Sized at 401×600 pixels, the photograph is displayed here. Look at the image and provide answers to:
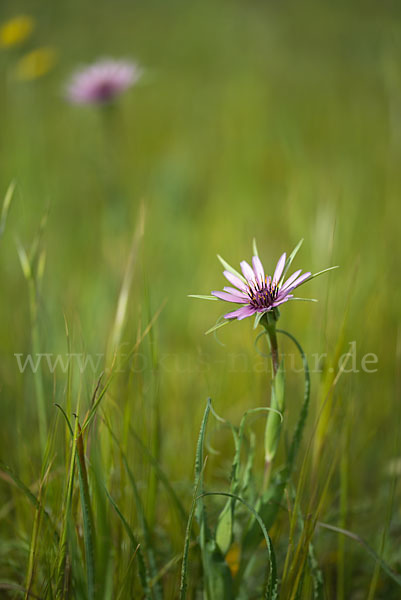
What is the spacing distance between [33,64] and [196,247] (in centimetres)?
130

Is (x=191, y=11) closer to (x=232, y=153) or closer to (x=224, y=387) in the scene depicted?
(x=232, y=153)

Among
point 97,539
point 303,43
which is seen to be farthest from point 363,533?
point 303,43

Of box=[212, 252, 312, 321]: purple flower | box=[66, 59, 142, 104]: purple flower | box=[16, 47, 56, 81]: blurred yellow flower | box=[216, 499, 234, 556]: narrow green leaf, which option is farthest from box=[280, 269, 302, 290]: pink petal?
box=[16, 47, 56, 81]: blurred yellow flower

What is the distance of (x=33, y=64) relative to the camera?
95.8 inches

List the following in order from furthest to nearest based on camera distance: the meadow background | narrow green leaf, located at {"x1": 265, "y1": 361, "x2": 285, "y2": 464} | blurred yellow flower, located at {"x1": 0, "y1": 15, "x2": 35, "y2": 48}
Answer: blurred yellow flower, located at {"x1": 0, "y1": 15, "x2": 35, "y2": 48}
the meadow background
narrow green leaf, located at {"x1": 265, "y1": 361, "x2": 285, "y2": 464}

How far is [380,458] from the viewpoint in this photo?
1213 millimetres

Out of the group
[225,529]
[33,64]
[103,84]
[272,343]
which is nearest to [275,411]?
[272,343]

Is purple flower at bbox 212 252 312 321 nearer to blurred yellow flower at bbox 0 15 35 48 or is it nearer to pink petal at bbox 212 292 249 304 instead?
pink petal at bbox 212 292 249 304

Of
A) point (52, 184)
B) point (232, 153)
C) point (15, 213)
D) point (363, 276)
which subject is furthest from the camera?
point (232, 153)

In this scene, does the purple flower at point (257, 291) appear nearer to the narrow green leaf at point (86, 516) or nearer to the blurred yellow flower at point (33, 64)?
the narrow green leaf at point (86, 516)

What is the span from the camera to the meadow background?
91cm

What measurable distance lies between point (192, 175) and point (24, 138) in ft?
4.07

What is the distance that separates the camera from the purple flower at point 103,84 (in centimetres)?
208

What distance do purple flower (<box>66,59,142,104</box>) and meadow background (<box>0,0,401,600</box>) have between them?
0.46 feet
